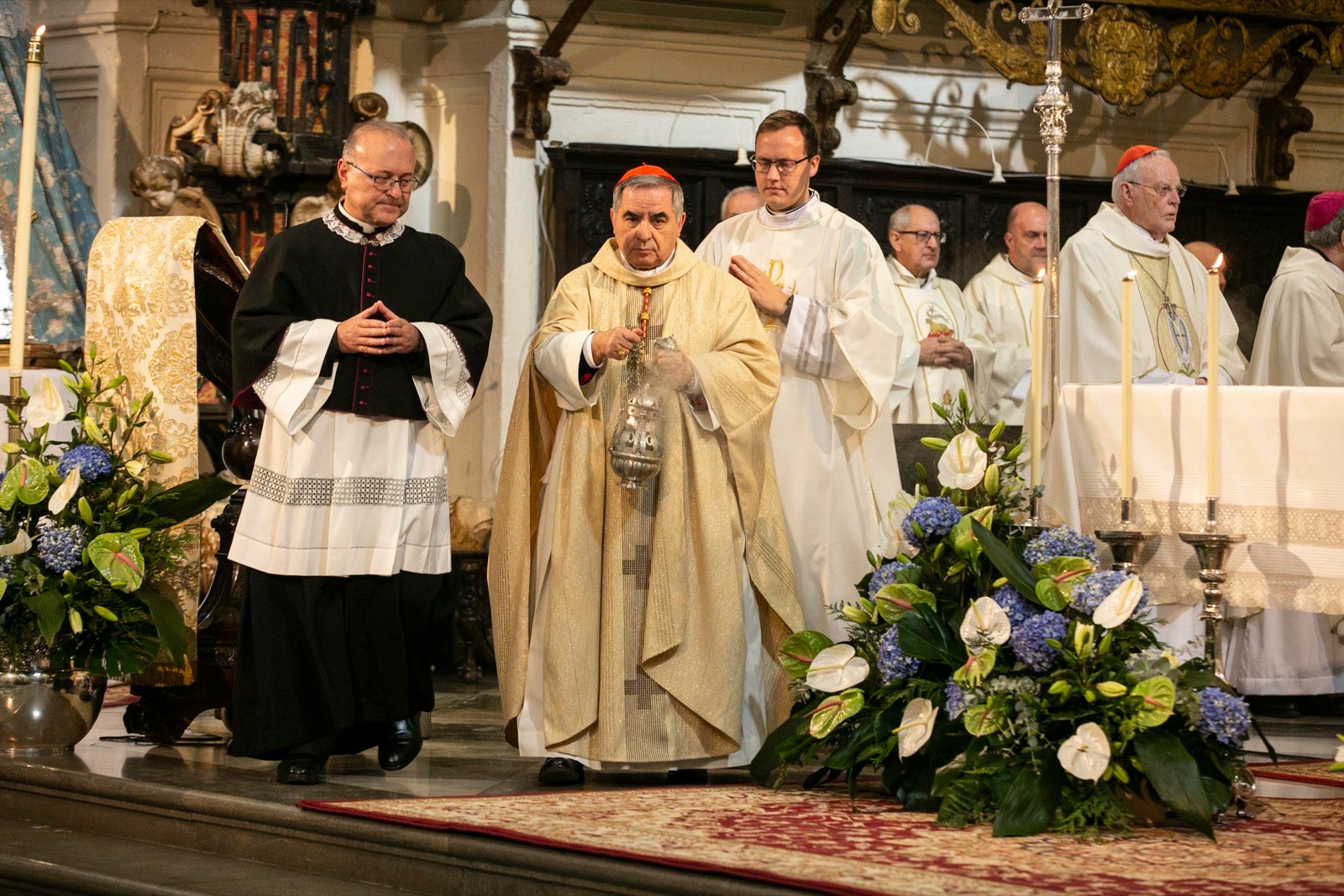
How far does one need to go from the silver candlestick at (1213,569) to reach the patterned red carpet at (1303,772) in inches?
30.9

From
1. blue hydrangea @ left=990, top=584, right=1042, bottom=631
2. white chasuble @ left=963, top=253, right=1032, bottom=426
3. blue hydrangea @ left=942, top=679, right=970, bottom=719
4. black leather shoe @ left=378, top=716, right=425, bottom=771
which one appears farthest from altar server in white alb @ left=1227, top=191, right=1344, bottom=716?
black leather shoe @ left=378, top=716, right=425, bottom=771

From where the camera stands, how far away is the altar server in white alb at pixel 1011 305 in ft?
29.8

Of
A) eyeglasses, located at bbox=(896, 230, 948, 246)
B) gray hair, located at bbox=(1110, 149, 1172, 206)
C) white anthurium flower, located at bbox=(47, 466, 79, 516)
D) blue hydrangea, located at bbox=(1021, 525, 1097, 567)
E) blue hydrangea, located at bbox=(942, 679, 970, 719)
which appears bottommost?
blue hydrangea, located at bbox=(942, 679, 970, 719)

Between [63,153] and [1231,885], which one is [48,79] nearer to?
[63,153]

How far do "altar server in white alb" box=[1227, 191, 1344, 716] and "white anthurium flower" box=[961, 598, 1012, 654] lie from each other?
113 inches

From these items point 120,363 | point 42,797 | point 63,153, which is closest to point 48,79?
point 63,153

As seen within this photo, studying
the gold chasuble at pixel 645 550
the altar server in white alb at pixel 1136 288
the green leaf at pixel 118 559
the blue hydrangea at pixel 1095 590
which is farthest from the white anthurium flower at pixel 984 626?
the green leaf at pixel 118 559

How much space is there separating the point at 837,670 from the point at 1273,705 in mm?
3014

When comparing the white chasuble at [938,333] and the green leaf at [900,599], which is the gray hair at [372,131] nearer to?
the green leaf at [900,599]

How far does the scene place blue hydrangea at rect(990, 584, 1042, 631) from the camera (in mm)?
4297

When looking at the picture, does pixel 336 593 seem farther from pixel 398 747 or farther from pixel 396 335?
pixel 396 335

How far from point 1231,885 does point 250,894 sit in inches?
86.8

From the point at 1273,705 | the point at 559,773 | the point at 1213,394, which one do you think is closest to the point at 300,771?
the point at 559,773

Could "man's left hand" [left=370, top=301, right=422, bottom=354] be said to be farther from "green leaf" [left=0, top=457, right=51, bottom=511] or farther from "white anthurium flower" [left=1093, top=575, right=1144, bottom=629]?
"white anthurium flower" [left=1093, top=575, right=1144, bottom=629]
